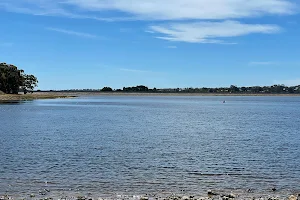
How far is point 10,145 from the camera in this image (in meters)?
43.5

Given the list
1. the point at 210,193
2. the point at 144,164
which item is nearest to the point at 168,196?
the point at 210,193

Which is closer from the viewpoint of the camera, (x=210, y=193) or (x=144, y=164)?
(x=210, y=193)

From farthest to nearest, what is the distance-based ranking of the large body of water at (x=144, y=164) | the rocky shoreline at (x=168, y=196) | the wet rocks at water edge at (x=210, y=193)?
1. the large body of water at (x=144, y=164)
2. the wet rocks at water edge at (x=210, y=193)
3. the rocky shoreline at (x=168, y=196)

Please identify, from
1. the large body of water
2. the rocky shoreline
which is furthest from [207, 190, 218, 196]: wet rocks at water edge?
the large body of water

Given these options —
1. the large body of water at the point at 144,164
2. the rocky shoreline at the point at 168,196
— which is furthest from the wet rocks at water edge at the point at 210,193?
the large body of water at the point at 144,164

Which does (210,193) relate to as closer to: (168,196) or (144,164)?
(168,196)

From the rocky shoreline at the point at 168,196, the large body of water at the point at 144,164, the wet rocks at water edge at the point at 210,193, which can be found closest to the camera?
the rocky shoreline at the point at 168,196

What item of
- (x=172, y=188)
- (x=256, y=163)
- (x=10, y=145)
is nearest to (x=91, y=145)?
(x=10, y=145)

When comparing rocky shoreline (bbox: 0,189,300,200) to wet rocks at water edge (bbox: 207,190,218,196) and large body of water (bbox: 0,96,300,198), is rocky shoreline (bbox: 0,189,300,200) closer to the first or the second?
wet rocks at water edge (bbox: 207,190,218,196)

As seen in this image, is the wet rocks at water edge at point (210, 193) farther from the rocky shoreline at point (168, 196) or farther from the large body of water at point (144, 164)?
A: the large body of water at point (144, 164)

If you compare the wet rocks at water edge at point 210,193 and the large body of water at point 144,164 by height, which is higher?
the wet rocks at water edge at point 210,193

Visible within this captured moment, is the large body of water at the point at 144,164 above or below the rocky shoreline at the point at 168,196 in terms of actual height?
below

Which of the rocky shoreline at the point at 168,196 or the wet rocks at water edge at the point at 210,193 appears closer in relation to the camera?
the rocky shoreline at the point at 168,196

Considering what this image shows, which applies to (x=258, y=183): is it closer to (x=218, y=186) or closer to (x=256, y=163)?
(x=218, y=186)
